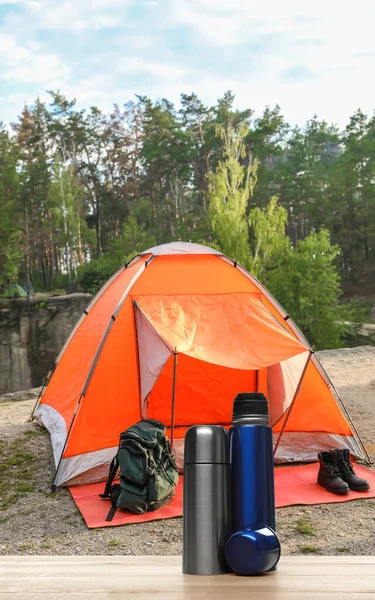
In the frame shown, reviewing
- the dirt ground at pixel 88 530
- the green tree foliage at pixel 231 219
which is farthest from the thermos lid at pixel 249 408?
the green tree foliage at pixel 231 219

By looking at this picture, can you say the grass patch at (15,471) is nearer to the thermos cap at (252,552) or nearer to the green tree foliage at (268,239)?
the thermos cap at (252,552)

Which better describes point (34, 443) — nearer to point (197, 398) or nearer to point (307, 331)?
point (197, 398)

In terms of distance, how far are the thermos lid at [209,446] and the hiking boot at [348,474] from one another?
365cm

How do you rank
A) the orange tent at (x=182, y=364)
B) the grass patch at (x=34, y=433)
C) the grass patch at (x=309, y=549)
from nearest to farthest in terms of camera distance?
the grass patch at (x=309, y=549), the orange tent at (x=182, y=364), the grass patch at (x=34, y=433)

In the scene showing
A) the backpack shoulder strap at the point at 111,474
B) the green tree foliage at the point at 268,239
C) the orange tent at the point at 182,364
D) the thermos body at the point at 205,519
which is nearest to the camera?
the thermos body at the point at 205,519

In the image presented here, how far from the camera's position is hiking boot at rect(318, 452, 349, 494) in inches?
167

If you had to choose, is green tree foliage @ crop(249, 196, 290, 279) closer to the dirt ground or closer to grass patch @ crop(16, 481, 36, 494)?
the dirt ground

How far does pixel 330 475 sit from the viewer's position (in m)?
4.34

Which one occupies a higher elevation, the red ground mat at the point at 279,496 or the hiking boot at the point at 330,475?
the hiking boot at the point at 330,475

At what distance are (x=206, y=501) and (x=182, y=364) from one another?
14.5 ft

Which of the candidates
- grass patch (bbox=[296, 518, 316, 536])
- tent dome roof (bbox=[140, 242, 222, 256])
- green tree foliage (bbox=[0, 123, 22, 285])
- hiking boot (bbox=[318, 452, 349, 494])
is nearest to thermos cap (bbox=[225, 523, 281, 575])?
grass patch (bbox=[296, 518, 316, 536])

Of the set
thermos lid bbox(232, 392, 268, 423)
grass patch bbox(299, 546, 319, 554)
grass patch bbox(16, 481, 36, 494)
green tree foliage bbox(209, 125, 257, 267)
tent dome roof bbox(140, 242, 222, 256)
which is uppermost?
green tree foliage bbox(209, 125, 257, 267)

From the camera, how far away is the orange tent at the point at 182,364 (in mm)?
4551

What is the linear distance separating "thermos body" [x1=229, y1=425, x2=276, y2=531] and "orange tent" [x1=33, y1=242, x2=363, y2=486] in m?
3.25
